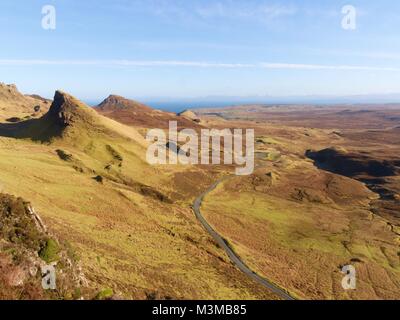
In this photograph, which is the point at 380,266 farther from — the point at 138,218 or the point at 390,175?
the point at 390,175

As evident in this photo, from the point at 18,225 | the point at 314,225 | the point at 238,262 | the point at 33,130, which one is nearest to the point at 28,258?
the point at 18,225

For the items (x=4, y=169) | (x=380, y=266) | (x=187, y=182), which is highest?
(x=4, y=169)

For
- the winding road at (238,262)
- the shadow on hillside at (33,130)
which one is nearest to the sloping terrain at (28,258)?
the winding road at (238,262)

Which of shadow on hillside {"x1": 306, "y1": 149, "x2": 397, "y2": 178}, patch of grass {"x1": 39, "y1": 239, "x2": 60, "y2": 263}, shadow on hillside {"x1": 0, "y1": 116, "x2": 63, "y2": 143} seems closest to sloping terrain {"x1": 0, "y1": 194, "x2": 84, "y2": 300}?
patch of grass {"x1": 39, "y1": 239, "x2": 60, "y2": 263}

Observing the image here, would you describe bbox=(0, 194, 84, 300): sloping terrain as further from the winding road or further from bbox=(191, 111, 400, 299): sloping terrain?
bbox=(191, 111, 400, 299): sloping terrain

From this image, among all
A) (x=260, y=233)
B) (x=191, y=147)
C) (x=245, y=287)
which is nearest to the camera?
(x=245, y=287)

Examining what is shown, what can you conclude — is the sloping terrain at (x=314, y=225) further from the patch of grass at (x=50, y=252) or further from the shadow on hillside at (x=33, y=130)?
the shadow on hillside at (x=33, y=130)

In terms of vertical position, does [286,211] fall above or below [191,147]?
below

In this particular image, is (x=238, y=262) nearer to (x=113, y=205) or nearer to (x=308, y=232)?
(x=308, y=232)
